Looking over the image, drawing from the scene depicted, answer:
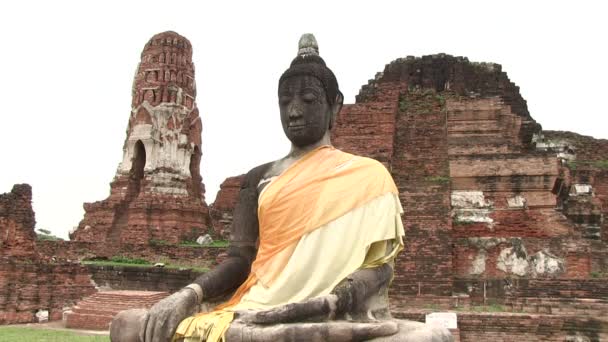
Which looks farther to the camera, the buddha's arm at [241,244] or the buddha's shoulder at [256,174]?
the buddha's shoulder at [256,174]

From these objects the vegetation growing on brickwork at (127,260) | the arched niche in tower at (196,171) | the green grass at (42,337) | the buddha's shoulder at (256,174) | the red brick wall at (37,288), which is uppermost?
the arched niche in tower at (196,171)

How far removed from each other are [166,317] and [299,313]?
81cm

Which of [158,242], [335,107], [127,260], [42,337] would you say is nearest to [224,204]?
[158,242]

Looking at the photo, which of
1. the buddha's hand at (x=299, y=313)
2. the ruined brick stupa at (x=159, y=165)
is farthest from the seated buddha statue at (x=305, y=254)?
the ruined brick stupa at (x=159, y=165)

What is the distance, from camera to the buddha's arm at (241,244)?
415 cm

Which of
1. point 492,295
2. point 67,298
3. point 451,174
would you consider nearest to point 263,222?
point 492,295

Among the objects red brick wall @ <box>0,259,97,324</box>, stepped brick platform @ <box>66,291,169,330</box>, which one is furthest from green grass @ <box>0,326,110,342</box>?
red brick wall @ <box>0,259,97,324</box>

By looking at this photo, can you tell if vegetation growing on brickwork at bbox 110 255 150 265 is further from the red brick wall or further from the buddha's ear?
the buddha's ear

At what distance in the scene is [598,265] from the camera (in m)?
11.5

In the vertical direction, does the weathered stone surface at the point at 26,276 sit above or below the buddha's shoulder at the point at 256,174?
below

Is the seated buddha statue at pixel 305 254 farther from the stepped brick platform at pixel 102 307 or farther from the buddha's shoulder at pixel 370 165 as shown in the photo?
the stepped brick platform at pixel 102 307

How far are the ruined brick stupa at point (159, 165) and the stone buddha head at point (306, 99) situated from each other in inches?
742

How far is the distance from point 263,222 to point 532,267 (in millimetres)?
8471

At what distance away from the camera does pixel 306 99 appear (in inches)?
165
